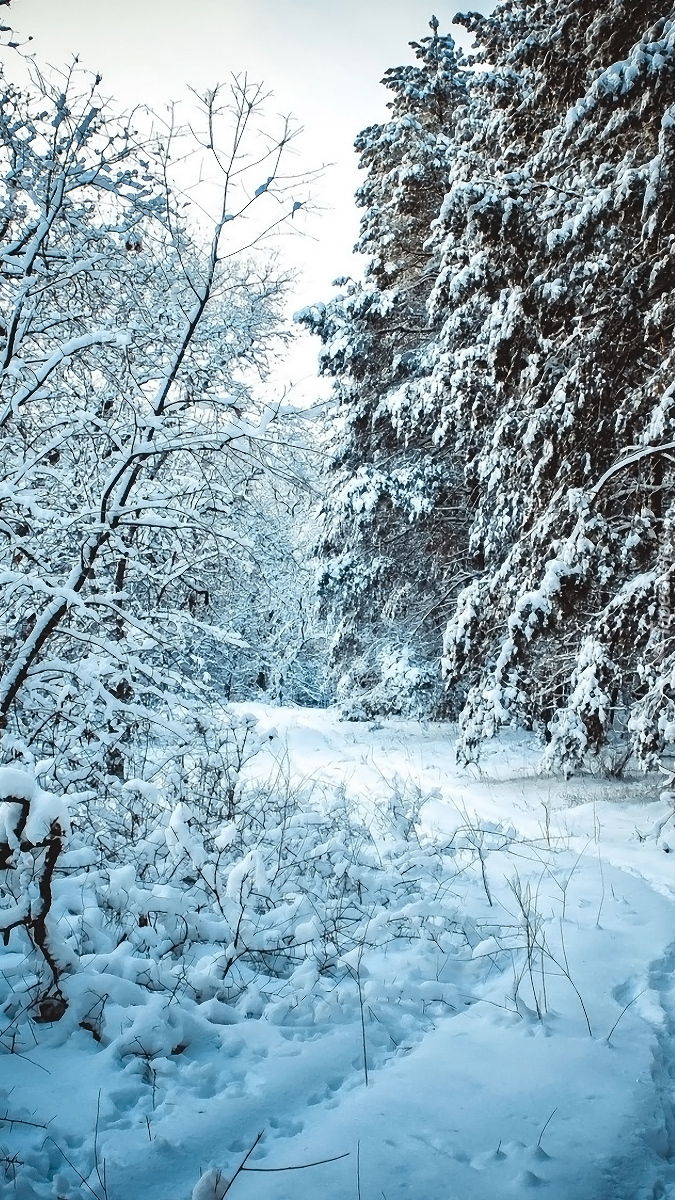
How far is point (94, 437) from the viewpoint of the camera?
4598 mm

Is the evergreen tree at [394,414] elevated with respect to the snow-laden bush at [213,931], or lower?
elevated

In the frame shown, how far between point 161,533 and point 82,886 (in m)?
2.57

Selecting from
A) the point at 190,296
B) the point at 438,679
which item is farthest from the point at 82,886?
the point at 438,679

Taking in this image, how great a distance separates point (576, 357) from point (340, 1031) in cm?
631

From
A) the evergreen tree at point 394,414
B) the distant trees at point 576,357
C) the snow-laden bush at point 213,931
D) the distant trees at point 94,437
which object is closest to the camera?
the snow-laden bush at point 213,931

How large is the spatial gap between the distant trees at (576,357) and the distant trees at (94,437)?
3.28 meters

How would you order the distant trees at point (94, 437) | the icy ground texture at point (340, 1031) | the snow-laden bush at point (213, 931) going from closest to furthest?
the icy ground texture at point (340, 1031) → the snow-laden bush at point (213, 931) → the distant trees at point (94, 437)

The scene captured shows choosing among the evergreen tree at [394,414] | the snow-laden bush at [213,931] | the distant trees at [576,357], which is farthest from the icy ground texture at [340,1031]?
the evergreen tree at [394,414]

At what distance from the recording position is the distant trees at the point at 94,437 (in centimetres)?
365

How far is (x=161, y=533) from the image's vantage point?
4785 mm

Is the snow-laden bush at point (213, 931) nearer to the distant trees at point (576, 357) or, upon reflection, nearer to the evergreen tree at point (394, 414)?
the distant trees at point (576, 357)

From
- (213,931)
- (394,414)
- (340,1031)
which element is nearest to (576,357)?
(394,414)

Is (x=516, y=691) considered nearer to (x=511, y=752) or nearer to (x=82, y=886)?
(x=511, y=752)

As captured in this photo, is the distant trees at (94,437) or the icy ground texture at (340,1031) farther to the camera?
the distant trees at (94,437)
